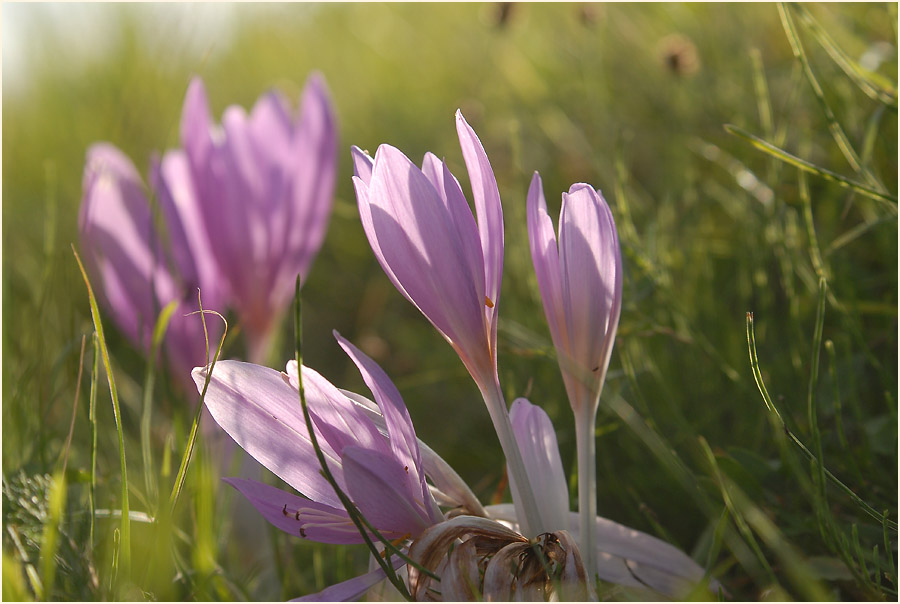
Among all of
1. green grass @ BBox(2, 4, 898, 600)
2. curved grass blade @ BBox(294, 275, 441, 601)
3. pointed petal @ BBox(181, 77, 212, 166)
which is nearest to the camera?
curved grass blade @ BBox(294, 275, 441, 601)

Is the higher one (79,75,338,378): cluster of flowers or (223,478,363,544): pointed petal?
(79,75,338,378): cluster of flowers

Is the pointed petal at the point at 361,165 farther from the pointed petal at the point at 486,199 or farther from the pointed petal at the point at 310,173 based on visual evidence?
the pointed petal at the point at 310,173

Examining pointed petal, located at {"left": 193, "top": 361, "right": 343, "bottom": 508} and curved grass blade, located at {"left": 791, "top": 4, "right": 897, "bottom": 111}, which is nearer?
pointed petal, located at {"left": 193, "top": 361, "right": 343, "bottom": 508}

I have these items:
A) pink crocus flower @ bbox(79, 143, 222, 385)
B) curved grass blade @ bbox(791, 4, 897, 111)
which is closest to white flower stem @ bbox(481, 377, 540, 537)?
curved grass blade @ bbox(791, 4, 897, 111)

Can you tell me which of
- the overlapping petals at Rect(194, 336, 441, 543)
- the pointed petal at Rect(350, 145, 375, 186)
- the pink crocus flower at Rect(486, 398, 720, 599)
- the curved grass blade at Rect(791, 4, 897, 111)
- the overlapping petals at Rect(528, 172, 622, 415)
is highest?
the curved grass blade at Rect(791, 4, 897, 111)

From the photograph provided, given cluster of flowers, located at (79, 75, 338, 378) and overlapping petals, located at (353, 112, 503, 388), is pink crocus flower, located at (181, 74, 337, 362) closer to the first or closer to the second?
cluster of flowers, located at (79, 75, 338, 378)

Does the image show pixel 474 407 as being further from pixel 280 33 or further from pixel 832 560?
pixel 280 33

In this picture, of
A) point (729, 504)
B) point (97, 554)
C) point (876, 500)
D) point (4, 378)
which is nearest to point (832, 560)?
point (876, 500)
